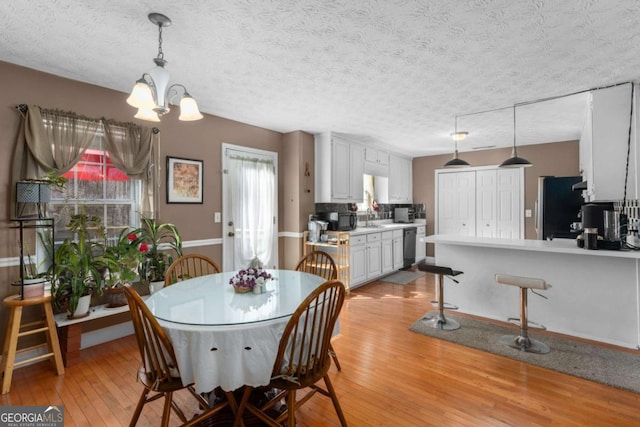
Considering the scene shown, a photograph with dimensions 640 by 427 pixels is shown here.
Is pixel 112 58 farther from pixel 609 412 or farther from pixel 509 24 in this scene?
pixel 609 412

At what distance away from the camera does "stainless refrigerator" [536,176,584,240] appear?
432 centimetres

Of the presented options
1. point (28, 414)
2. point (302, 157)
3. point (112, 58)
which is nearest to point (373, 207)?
point (302, 157)

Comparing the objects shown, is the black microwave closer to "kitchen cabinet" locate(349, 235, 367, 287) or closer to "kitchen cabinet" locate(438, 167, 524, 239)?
"kitchen cabinet" locate(349, 235, 367, 287)

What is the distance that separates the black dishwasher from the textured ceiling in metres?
2.96

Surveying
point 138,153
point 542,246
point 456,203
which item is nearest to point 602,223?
point 542,246

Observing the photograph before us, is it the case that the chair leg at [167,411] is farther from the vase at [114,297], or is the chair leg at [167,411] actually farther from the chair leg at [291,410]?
the vase at [114,297]

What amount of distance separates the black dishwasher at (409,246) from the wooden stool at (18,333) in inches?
206

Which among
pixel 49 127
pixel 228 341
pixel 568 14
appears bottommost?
pixel 228 341

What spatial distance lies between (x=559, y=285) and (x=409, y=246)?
10.1 feet

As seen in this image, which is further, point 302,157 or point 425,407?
point 302,157

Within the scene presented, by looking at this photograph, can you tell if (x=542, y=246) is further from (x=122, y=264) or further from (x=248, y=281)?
(x=122, y=264)

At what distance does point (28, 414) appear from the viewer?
1986 mm

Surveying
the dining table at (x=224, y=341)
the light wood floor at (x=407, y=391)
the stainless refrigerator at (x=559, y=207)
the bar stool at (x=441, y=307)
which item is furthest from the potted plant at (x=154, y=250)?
the stainless refrigerator at (x=559, y=207)

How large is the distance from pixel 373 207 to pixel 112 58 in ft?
16.2
